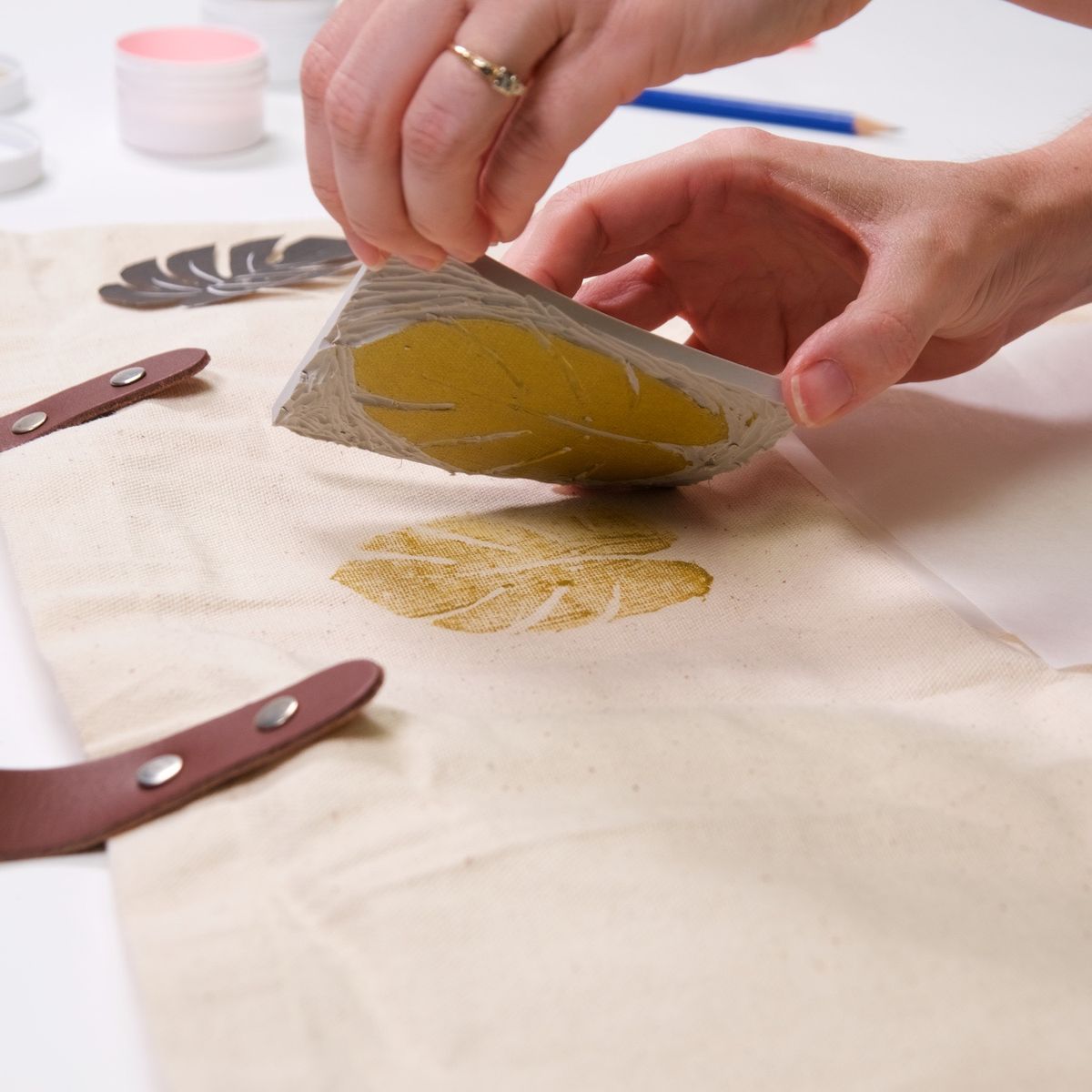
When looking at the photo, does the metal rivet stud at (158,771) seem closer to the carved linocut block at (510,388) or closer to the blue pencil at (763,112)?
the carved linocut block at (510,388)

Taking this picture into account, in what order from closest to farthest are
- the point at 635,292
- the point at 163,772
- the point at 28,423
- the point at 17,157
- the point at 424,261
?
the point at 163,772 < the point at 424,261 < the point at 28,423 < the point at 635,292 < the point at 17,157

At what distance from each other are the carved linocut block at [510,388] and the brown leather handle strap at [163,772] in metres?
0.21

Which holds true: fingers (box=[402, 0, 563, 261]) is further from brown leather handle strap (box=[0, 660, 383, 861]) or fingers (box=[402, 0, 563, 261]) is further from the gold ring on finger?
brown leather handle strap (box=[0, 660, 383, 861])

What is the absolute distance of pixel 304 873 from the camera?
545 millimetres

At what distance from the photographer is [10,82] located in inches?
58.7

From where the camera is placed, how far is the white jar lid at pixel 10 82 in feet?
4.88

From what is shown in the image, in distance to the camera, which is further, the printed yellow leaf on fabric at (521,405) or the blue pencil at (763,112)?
the blue pencil at (763,112)

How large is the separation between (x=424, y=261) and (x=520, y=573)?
0.63 ft

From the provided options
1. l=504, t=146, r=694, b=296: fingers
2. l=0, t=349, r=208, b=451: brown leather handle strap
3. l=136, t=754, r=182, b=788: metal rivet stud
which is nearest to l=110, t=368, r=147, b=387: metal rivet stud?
l=0, t=349, r=208, b=451: brown leather handle strap

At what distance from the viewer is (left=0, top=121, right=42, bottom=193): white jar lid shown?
4.27 feet

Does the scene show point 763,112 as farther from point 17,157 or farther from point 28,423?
point 28,423

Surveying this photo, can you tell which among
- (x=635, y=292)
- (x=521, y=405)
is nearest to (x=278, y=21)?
(x=635, y=292)

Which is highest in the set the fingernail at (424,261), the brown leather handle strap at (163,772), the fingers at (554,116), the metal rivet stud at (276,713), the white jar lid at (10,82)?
the fingers at (554,116)

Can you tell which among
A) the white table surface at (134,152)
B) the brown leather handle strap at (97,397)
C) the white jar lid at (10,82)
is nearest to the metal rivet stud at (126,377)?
the brown leather handle strap at (97,397)
